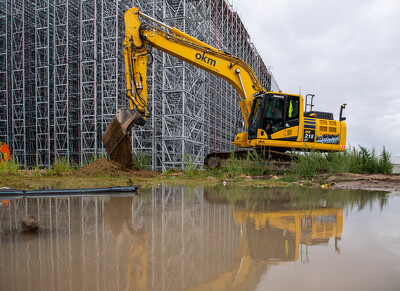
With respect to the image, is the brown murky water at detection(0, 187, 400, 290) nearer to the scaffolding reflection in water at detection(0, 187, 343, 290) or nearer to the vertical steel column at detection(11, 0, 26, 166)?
the scaffolding reflection in water at detection(0, 187, 343, 290)

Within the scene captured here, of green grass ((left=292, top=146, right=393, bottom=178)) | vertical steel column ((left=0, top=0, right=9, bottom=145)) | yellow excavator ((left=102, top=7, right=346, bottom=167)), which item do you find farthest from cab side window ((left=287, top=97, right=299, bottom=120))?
vertical steel column ((left=0, top=0, right=9, bottom=145))

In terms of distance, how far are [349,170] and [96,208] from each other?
5293 millimetres

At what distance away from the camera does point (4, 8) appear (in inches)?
641

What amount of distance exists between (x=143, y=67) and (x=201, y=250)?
6.06 meters

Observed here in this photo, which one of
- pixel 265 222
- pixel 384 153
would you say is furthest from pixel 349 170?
pixel 265 222

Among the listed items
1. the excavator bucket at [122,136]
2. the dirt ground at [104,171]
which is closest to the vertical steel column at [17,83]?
the excavator bucket at [122,136]

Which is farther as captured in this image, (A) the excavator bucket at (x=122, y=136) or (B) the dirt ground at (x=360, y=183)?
(A) the excavator bucket at (x=122, y=136)

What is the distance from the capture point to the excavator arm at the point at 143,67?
6.07 meters

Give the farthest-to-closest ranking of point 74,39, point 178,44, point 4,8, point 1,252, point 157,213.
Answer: point 4,8 → point 74,39 → point 178,44 → point 157,213 → point 1,252

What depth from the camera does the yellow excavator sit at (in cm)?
620

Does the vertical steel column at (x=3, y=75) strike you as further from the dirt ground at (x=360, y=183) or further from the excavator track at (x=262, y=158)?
the dirt ground at (x=360, y=183)

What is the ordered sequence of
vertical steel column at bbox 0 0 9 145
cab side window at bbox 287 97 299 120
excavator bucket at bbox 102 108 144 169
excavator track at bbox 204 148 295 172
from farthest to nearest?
1. vertical steel column at bbox 0 0 9 145
2. cab side window at bbox 287 97 299 120
3. excavator track at bbox 204 148 295 172
4. excavator bucket at bbox 102 108 144 169

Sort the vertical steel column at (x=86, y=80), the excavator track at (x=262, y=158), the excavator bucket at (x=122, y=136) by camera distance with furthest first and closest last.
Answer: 1. the vertical steel column at (x=86, y=80)
2. the excavator track at (x=262, y=158)
3. the excavator bucket at (x=122, y=136)

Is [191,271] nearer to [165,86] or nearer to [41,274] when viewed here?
[41,274]
